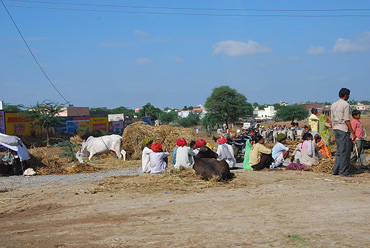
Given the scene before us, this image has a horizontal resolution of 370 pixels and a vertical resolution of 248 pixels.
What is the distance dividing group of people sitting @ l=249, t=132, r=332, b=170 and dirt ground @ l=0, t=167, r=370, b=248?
1432mm

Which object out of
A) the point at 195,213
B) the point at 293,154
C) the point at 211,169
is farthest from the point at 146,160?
the point at 195,213

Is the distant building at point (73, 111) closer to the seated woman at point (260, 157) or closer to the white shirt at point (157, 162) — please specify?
the white shirt at point (157, 162)

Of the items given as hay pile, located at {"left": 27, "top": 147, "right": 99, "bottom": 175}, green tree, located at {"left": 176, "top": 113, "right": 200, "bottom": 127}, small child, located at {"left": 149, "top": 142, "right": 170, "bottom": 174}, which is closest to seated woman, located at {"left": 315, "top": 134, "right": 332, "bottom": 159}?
small child, located at {"left": 149, "top": 142, "right": 170, "bottom": 174}

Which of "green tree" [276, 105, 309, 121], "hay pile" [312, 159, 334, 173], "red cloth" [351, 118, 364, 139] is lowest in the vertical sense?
"hay pile" [312, 159, 334, 173]

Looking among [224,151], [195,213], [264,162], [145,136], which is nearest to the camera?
[195,213]

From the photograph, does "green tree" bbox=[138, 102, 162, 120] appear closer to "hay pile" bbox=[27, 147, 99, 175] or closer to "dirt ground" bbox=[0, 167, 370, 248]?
"hay pile" bbox=[27, 147, 99, 175]

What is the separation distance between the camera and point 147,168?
1259cm

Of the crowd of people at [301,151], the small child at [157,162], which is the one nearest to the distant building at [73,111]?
the crowd of people at [301,151]

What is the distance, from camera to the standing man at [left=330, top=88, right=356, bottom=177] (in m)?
9.34

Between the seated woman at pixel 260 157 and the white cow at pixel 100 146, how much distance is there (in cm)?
791

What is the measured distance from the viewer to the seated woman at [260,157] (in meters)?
11.8

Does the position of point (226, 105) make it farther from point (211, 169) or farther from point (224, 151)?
point (211, 169)

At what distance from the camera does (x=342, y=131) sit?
939 cm

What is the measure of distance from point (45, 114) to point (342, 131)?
34337 millimetres
